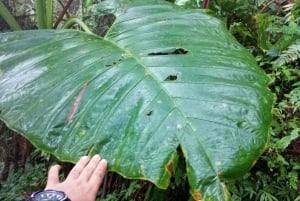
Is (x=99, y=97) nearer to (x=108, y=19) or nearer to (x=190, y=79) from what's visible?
(x=190, y=79)

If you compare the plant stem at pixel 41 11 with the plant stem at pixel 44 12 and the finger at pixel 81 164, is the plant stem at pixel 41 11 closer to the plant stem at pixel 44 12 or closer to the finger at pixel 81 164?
the plant stem at pixel 44 12

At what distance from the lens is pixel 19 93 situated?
1.46 metres

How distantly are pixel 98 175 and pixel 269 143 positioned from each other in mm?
807

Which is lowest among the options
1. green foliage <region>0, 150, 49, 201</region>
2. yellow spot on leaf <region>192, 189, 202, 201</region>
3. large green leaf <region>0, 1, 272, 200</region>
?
green foliage <region>0, 150, 49, 201</region>

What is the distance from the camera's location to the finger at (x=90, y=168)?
1216 millimetres

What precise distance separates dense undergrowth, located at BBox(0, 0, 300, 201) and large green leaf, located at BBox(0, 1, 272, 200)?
1.46 feet

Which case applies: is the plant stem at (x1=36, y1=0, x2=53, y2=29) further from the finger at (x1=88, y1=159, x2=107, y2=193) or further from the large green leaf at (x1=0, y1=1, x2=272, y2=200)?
the finger at (x1=88, y1=159, x2=107, y2=193)

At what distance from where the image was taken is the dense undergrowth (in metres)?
1.83

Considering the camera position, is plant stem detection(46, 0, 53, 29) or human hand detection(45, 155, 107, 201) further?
plant stem detection(46, 0, 53, 29)

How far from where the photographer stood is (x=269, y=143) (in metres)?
1.80

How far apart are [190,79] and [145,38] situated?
35 centimetres

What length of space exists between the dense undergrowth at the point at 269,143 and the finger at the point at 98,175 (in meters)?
0.60

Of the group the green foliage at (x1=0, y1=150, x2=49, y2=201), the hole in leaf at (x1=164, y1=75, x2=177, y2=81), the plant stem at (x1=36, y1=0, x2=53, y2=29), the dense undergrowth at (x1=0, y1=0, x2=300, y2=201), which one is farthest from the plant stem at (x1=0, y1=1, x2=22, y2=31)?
the hole in leaf at (x1=164, y1=75, x2=177, y2=81)

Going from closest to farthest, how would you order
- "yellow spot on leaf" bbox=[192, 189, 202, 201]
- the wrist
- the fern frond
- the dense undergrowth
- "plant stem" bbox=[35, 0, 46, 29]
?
1. "yellow spot on leaf" bbox=[192, 189, 202, 201]
2. the wrist
3. the dense undergrowth
4. the fern frond
5. "plant stem" bbox=[35, 0, 46, 29]
